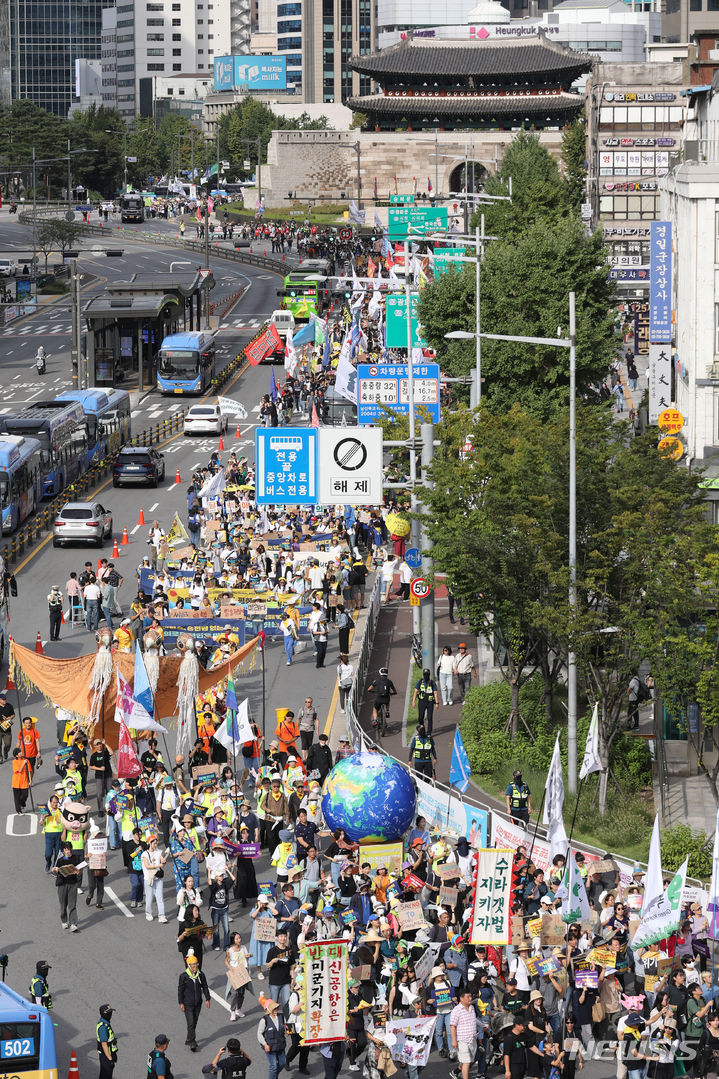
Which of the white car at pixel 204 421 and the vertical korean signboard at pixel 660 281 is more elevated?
the vertical korean signboard at pixel 660 281

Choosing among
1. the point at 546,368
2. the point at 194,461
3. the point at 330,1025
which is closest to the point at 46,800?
the point at 330,1025

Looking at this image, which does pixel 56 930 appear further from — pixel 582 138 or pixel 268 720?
pixel 582 138

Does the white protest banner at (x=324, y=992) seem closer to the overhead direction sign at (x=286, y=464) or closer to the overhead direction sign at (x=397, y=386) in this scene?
the overhead direction sign at (x=286, y=464)

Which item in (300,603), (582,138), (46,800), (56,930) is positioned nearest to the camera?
(56,930)

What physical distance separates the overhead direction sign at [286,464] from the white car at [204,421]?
34804 mm

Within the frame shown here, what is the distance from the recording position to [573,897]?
24484 millimetres

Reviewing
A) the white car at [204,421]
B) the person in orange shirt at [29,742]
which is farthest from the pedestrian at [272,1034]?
the white car at [204,421]

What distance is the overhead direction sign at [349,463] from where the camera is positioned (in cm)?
3912

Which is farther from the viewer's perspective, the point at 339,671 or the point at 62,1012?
the point at 339,671

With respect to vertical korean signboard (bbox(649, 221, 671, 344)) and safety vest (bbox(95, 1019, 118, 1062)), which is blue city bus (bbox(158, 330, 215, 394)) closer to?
vertical korean signboard (bbox(649, 221, 671, 344))

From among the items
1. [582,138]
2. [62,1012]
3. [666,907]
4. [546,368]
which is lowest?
[62,1012]

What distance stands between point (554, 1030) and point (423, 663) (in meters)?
17.5

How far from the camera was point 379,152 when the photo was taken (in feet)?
568

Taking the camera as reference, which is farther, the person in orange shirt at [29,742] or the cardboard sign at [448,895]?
the person in orange shirt at [29,742]
